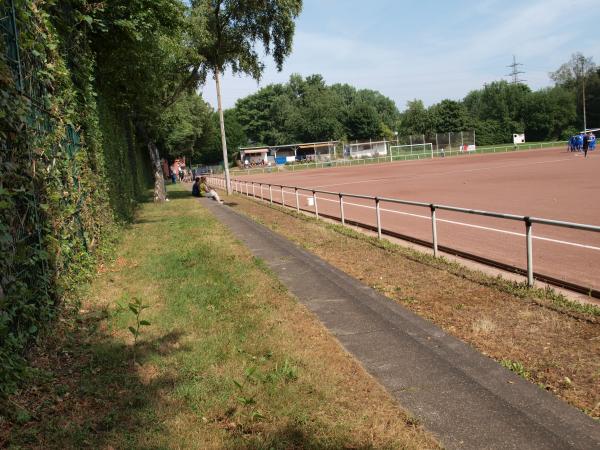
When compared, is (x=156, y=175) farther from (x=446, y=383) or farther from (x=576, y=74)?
(x=576, y=74)

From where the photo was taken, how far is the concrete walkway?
353 cm

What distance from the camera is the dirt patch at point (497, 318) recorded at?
4449mm

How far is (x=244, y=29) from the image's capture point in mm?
24219

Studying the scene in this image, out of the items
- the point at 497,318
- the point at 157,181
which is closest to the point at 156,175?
the point at 157,181

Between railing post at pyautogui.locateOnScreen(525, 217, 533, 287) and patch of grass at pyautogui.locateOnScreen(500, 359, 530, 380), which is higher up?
railing post at pyautogui.locateOnScreen(525, 217, 533, 287)

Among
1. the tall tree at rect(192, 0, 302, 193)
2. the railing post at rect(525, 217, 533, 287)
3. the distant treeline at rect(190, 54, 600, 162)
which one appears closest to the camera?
the railing post at rect(525, 217, 533, 287)

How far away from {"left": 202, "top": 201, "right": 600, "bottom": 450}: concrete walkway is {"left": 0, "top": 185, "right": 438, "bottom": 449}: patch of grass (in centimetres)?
21

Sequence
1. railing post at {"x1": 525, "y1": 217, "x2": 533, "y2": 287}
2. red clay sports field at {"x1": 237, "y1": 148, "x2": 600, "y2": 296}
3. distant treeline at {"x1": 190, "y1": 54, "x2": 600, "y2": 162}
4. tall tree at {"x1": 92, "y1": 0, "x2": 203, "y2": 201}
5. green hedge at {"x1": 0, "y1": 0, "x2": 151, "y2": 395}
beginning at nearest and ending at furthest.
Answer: green hedge at {"x1": 0, "y1": 0, "x2": 151, "y2": 395} < railing post at {"x1": 525, "y1": 217, "x2": 533, "y2": 287} < red clay sports field at {"x1": 237, "y1": 148, "x2": 600, "y2": 296} < tall tree at {"x1": 92, "y1": 0, "x2": 203, "y2": 201} < distant treeline at {"x1": 190, "y1": 54, "x2": 600, "y2": 162}

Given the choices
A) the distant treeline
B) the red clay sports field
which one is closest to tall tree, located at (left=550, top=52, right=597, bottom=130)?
the distant treeline

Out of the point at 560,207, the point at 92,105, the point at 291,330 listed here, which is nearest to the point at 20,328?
the point at 291,330

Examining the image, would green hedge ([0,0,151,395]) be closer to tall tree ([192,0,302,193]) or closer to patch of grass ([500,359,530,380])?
patch of grass ([500,359,530,380])

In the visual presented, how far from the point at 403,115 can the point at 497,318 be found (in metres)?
121

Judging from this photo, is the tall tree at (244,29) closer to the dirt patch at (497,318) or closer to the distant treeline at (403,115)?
the dirt patch at (497,318)

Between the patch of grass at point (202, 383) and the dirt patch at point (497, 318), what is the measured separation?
4.56ft
